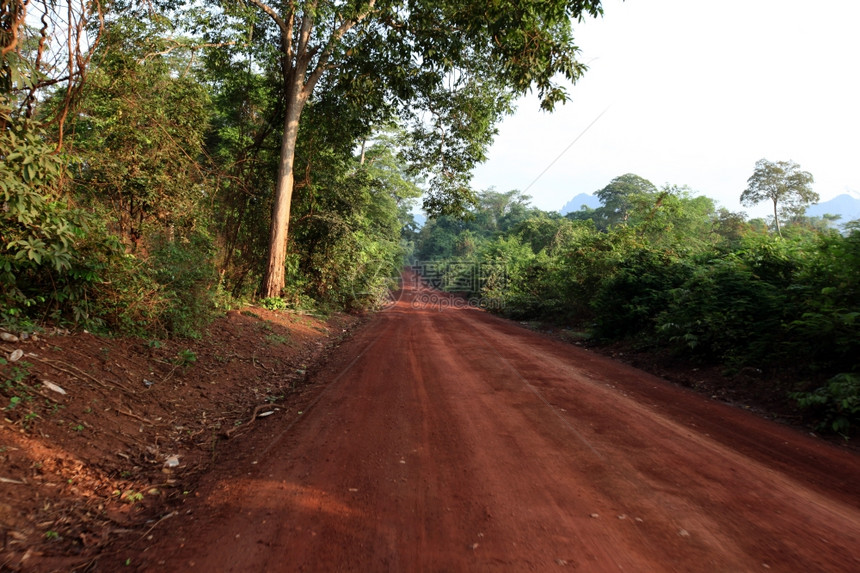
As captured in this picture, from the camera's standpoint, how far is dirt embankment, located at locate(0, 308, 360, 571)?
8.77ft

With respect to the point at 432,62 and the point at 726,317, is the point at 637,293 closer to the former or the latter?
the point at 726,317

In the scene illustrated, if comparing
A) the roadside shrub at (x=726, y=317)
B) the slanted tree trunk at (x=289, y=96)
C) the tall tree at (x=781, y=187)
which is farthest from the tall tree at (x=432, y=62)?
the tall tree at (x=781, y=187)

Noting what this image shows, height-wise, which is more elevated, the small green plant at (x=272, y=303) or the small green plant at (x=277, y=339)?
the small green plant at (x=272, y=303)

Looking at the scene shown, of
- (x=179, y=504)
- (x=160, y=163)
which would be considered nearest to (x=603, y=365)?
(x=179, y=504)

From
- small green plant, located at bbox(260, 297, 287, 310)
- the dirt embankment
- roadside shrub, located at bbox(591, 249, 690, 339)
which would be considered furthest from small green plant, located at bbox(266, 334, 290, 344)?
roadside shrub, located at bbox(591, 249, 690, 339)

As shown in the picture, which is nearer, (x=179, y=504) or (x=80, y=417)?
(x=179, y=504)

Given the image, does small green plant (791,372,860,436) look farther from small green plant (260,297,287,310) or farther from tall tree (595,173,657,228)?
tall tree (595,173,657,228)

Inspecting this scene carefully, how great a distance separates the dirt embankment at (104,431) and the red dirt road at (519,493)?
0.40 m

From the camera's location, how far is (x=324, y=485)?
3.30 meters

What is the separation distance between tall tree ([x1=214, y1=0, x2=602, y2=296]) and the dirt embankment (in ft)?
21.4

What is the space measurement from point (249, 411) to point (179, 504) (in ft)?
7.55

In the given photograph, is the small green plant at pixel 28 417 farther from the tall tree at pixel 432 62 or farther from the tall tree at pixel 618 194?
the tall tree at pixel 618 194

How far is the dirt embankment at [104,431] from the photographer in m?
2.67

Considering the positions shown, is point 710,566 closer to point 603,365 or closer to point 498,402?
point 498,402
